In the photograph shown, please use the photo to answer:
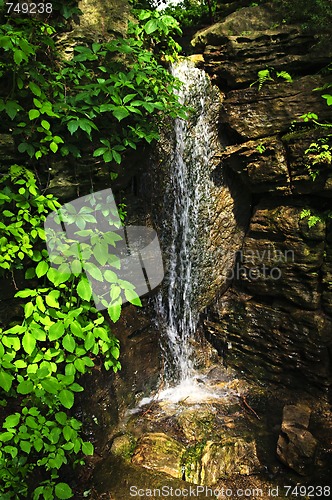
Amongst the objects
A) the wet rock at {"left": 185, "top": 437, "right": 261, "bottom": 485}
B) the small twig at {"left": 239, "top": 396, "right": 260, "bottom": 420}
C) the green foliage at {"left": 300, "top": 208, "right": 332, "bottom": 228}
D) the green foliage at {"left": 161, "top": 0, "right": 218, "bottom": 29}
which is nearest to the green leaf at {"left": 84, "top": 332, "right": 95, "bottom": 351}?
the wet rock at {"left": 185, "top": 437, "right": 261, "bottom": 485}

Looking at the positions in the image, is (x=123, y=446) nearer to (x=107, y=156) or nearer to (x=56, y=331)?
(x=56, y=331)

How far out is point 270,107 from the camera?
4730 millimetres

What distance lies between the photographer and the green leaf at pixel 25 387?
261 cm

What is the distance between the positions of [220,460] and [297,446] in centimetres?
87

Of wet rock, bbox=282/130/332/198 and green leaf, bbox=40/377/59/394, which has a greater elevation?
wet rock, bbox=282/130/332/198

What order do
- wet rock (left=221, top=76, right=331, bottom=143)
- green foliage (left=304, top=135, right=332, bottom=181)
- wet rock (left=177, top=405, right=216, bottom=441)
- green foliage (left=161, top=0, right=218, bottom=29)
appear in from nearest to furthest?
wet rock (left=177, top=405, right=216, bottom=441) < green foliage (left=304, top=135, right=332, bottom=181) < wet rock (left=221, top=76, right=331, bottom=143) < green foliage (left=161, top=0, right=218, bottom=29)

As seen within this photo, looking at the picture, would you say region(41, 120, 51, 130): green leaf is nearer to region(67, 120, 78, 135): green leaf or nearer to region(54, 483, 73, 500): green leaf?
region(67, 120, 78, 135): green leaf

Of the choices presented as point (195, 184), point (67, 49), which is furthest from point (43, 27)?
point (195, 184)

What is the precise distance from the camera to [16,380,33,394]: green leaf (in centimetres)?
261

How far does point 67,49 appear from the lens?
3592 mm

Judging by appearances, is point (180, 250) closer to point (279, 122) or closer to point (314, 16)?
point (279, 122)

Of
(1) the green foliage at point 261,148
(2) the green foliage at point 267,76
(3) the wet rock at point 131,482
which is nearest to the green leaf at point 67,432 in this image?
(3) the wet rock at point 131,482

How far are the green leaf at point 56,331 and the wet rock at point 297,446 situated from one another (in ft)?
9.35

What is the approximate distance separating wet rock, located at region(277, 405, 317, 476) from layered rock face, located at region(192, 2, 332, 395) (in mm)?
1079
